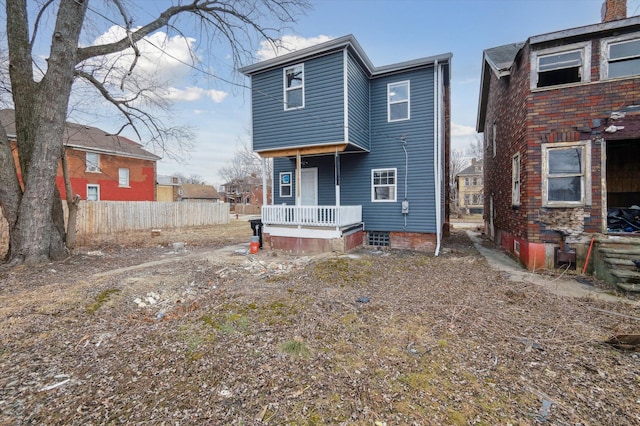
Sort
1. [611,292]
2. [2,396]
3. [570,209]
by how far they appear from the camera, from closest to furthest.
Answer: [2,396] < [611,292] < [570,209]

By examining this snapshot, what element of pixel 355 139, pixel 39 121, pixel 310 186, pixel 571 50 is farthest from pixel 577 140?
pixel 39 121

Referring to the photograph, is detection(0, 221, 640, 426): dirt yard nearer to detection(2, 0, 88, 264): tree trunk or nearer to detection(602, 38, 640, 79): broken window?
detection(2, 0, 88, 264): tree trunk

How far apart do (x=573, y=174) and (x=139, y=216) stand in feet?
66.5

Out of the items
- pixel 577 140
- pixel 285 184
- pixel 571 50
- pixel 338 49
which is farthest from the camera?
pixel 285 184

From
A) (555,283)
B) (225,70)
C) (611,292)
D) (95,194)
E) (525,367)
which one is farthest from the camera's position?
(95,194)

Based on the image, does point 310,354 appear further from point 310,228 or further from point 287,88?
point 287,88

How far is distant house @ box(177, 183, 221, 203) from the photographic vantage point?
4741 centimetres

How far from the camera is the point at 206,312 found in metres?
4.44

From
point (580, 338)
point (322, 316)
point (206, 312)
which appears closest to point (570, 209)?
point (580, 338)

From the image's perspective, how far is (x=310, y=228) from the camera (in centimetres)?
977

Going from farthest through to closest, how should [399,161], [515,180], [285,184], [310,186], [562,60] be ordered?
[285,184] < [310,186] < [399,161] < [515,180] < [562,60]

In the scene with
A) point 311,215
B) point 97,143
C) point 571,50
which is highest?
point 97,143

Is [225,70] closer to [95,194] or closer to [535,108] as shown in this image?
[535,108]

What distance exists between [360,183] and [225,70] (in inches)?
241
